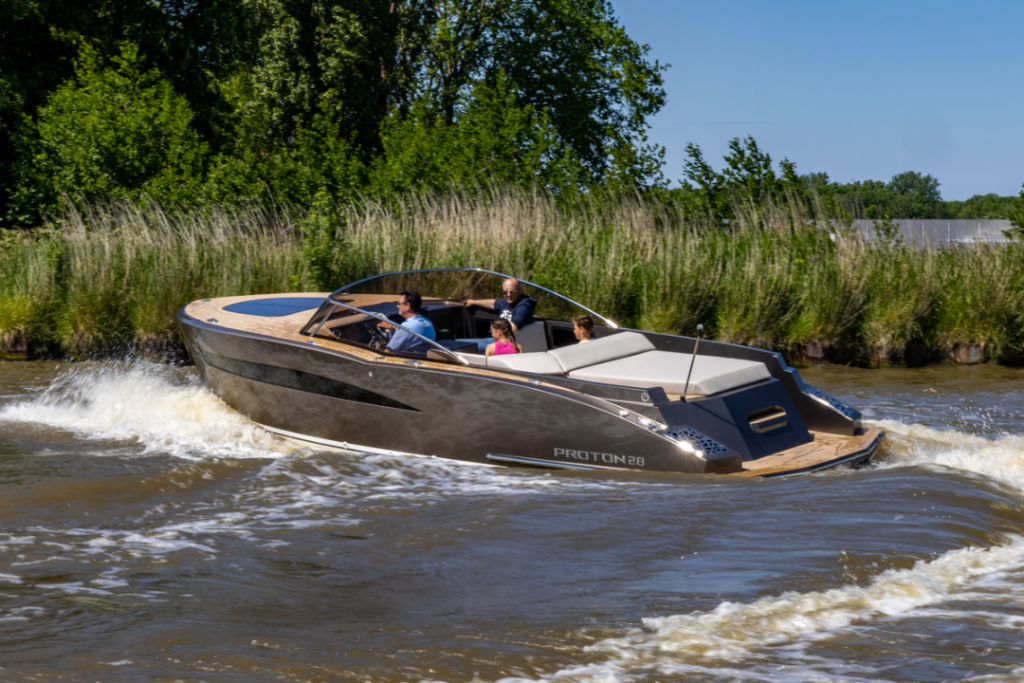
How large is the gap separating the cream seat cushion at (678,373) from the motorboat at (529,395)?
0.03 feet

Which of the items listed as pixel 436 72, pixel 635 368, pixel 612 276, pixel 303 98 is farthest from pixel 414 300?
pixel 436 72

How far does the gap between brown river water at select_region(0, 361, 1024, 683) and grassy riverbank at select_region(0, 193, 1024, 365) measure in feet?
15.2

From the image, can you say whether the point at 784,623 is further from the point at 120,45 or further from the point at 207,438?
the point at 120,45

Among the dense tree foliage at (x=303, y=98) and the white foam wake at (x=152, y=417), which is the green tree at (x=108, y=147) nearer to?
the dense tree foliage at (x=303, y=98)

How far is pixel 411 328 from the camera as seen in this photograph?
6816 mm

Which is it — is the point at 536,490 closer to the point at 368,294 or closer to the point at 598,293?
the point at 368,294

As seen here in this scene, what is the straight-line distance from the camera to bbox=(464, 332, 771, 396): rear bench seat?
610 centimetres

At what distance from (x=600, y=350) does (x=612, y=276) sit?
4869 mm

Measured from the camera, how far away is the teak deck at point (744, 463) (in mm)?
5758

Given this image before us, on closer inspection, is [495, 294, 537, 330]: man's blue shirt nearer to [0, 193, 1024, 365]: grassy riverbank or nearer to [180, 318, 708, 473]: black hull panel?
[180, 318, 708, 473]: black hull panel

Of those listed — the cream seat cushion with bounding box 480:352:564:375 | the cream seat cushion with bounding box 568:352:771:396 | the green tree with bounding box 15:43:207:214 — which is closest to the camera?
the cream seat cushion with bounding box 568:352:771:396

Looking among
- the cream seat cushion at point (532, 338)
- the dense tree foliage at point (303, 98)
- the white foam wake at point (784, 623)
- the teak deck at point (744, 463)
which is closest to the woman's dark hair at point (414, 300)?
the teak deck at point (744, 463)

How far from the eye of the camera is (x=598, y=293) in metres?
11.3

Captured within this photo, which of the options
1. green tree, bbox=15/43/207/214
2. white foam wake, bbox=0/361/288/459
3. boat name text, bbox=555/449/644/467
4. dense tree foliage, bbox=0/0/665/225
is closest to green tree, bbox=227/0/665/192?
dense tree foliage, bbox=0/0/665/225
